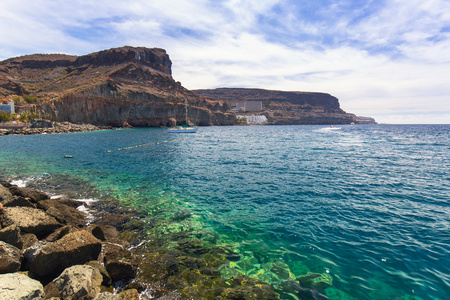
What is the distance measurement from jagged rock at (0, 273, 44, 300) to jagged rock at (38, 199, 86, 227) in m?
4.92

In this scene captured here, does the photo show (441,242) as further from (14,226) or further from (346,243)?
(14,226)

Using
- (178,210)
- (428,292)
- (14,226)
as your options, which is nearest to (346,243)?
(428,292)

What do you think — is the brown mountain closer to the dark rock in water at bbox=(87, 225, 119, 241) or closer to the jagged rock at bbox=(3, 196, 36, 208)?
the jagged rock at bbox=(3, 196, 36, 208)

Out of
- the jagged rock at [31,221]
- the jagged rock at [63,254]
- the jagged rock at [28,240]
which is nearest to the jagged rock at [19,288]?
the jagged rock at [63,254]

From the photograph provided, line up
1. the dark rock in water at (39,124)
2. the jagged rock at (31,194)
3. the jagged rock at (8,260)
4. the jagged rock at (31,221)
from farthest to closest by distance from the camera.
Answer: the dark rock in water at (39,124) < the jagged rock at (31,194) < the jagged rock at (31,221) < the jagged rock at (8,260)

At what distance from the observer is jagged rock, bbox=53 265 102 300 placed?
556cm

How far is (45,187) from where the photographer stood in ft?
54.9

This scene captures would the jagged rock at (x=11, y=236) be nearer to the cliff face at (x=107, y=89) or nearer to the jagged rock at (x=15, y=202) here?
the jagged rock at (x=15, y=202)

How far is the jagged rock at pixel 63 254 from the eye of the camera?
6625 millimetres

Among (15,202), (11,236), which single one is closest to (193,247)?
(11,236)

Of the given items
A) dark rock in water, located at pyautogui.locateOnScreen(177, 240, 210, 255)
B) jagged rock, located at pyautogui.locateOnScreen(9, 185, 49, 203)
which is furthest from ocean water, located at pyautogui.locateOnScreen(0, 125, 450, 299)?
jagged rock, located at pyautogui.locateOnScreen(9, 185, 49, 203)

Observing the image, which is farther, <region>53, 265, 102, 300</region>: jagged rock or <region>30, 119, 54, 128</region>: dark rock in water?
<region>30, 119, 54, 128</region>: dark rock in water

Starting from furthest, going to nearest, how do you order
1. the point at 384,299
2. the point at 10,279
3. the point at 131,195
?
the point at 131,195 → the point at 384,299 → the point at 10,279

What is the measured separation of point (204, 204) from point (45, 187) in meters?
12.3
